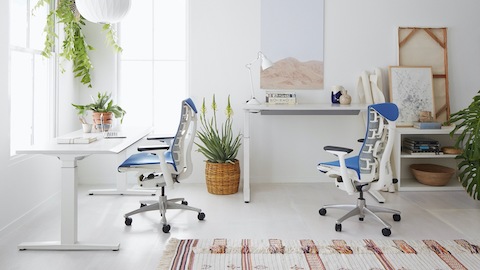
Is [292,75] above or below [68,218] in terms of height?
above

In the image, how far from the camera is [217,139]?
5.33 meters

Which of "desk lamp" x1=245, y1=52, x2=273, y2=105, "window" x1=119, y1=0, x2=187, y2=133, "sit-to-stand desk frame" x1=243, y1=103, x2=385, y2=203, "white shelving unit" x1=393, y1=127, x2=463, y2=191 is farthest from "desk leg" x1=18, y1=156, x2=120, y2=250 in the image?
"white shelving unit" x1=393, y1=127, x2=463, y2=191

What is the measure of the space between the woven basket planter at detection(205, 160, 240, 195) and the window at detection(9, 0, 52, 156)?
1678 mm

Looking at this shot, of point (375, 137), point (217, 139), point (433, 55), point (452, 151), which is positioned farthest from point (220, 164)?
point (433, 55)

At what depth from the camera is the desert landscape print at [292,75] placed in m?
5.81

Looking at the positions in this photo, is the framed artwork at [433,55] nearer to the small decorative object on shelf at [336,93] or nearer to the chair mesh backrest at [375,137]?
the small decorative object on shelf at [336,93]

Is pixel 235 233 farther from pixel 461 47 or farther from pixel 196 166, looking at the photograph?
pixel 461 47

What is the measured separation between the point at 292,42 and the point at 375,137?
2227mm

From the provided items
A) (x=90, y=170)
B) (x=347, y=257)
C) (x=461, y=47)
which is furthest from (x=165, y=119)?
(x=461, y=47)

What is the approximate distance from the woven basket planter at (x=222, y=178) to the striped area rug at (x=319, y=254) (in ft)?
5.07

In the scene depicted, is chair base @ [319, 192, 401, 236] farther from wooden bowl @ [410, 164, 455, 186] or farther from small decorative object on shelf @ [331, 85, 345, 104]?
small decorative object on shelf @ [331, 85, 345, 104]

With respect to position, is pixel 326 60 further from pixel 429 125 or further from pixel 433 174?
pixel 433 174

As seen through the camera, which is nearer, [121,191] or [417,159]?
[121,191]

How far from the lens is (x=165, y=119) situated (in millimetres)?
5934
